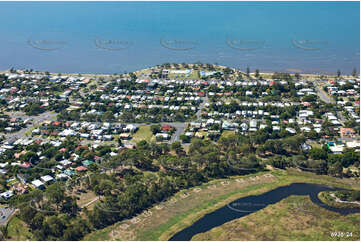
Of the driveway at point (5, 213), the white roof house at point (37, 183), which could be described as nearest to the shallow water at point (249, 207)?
the driveway at point (5, 213)

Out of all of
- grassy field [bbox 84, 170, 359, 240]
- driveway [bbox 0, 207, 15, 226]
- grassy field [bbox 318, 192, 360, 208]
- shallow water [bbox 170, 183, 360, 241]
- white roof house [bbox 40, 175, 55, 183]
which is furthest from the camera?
white roof house [bbox 40, 175, 55, 183]

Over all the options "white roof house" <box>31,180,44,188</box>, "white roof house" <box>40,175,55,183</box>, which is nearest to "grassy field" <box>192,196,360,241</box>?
"white roof house" <box>40,175,55,183</box>

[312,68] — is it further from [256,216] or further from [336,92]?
[256,216]

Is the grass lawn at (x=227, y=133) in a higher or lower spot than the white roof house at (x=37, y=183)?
higher

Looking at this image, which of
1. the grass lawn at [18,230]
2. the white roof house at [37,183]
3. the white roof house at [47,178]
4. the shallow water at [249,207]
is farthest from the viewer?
the white roof house at [47,178]

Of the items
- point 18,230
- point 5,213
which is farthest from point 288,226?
point 5,213

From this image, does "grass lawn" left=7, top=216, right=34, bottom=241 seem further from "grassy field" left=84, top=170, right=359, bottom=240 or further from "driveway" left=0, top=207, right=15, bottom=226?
"grassy field" left=84, top=170, right=359, bottom=240

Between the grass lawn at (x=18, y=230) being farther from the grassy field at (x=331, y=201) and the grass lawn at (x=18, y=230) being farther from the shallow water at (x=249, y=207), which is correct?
the grassy field at (x=331, y=201)
